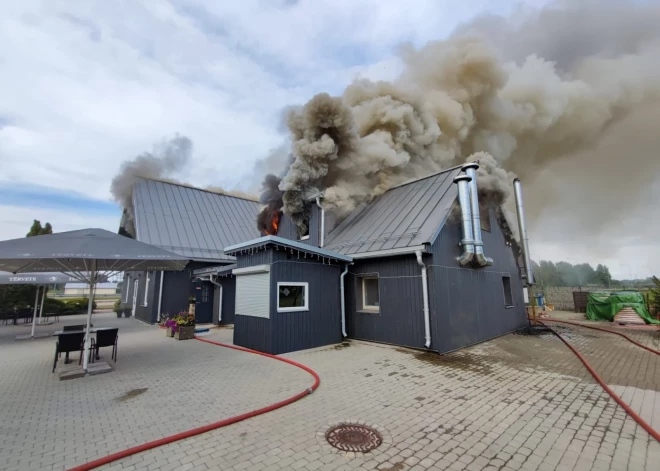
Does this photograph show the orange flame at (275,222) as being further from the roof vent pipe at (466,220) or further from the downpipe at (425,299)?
the roof vent pipe at (466,220)

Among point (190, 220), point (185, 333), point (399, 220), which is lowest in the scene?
point (185, 333)

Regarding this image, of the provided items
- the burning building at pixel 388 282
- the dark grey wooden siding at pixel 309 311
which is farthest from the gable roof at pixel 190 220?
the dark grey wooden siding at pixel 309 311

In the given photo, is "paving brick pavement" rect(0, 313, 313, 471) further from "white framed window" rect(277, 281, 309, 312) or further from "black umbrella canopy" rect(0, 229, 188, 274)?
"black umbrella canopy" rect(0, 229, 188, 274)

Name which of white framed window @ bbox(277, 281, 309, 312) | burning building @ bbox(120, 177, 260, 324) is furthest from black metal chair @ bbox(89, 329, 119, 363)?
burning building @ bbox(120, 177, 260, 324)

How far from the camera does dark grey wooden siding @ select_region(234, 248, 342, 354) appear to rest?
7199 millimetres

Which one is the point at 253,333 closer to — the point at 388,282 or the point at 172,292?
the point at 388,282

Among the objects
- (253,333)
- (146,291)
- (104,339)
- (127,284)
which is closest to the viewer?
(104,339)

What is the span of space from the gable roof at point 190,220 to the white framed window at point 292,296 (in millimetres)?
8050

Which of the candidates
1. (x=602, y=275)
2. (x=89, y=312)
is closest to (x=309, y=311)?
(x=89, y=312)

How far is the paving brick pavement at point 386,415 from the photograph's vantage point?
2855 millimetres

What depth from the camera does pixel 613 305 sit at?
1305cm

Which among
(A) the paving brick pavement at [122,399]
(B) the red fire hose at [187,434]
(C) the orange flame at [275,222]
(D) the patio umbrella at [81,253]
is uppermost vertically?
(C) the orange flame at [275,222]

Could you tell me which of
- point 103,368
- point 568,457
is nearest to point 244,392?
point 103,368

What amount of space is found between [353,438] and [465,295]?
614 cm
